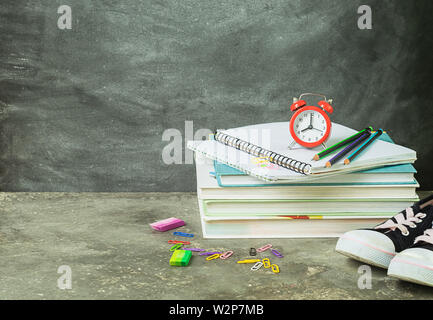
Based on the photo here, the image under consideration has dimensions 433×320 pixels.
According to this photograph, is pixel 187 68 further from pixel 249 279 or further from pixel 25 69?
pixel 249 279

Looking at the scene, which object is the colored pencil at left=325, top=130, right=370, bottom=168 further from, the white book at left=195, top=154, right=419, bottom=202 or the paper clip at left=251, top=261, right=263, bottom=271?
the paper clip at left=251, top=261, right=263, bottom=271

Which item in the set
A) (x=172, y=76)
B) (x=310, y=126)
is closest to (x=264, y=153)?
(x=310, y=126)

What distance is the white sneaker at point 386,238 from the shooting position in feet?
3.51

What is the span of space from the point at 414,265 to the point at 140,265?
51 centimetres

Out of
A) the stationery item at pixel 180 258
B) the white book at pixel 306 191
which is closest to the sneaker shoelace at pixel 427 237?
the white book at pixel 306 191

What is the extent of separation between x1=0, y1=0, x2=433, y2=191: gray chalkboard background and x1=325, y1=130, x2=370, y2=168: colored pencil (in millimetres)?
329

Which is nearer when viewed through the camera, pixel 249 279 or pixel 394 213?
pixel 249 279

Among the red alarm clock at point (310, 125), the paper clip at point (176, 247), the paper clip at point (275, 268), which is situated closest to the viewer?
the paper clip at point (275, 268)

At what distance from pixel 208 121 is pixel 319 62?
36cm

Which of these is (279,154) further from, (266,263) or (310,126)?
(266,263)

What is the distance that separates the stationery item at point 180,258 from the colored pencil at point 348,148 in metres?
0.35

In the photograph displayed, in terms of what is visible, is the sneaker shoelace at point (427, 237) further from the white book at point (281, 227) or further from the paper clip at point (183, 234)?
the paper clip at point (183, 234)
